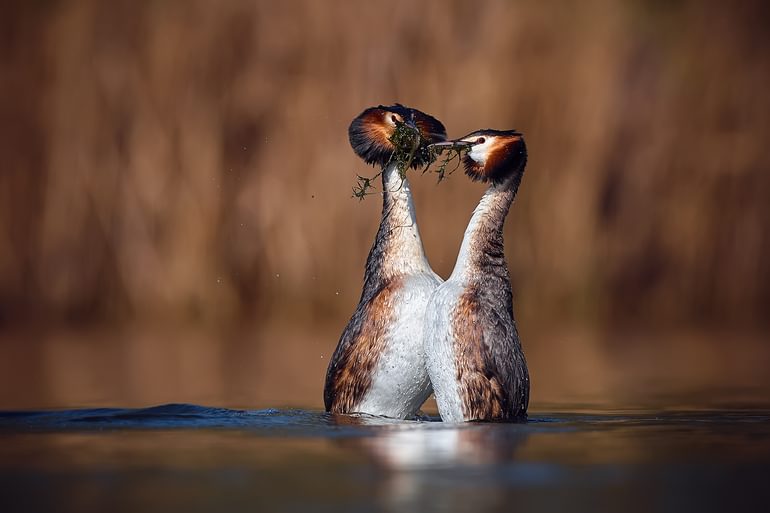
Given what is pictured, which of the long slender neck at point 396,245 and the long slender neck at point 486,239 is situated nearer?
the long slender neck at point 486,239

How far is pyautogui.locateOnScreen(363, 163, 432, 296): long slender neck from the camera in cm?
683

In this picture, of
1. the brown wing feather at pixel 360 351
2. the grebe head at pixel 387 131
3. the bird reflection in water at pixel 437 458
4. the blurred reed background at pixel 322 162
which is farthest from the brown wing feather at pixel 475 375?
the blurred reed background at pixel 322 162

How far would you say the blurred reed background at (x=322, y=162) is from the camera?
11.5 m

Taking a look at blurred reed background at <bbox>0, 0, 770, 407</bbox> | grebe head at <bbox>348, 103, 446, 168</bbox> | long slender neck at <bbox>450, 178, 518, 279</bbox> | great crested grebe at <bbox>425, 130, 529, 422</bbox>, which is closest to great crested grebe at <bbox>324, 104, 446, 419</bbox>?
grebe head at <bbox>348, 103, 446, 168</bbox>

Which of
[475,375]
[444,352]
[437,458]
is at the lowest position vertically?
[437,458]

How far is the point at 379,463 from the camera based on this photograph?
4.71 meters

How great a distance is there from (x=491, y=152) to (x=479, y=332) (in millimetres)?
864

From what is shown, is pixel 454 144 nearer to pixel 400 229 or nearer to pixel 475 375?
pixel 400 229

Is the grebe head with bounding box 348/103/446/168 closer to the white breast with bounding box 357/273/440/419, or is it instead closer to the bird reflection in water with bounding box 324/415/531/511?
the white breast with bounding box 357/273/440/419

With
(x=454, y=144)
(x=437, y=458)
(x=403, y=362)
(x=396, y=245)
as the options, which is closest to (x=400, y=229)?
(x=396, y=245)

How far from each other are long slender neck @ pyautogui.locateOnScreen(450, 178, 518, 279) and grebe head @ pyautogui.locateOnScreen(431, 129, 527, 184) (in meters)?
0.09

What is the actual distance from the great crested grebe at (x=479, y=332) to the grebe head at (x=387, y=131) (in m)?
0.34

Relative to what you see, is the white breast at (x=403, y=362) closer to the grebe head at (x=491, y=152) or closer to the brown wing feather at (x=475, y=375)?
the brown wing feather at (x=475, y=375)

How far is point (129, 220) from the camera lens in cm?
1167
